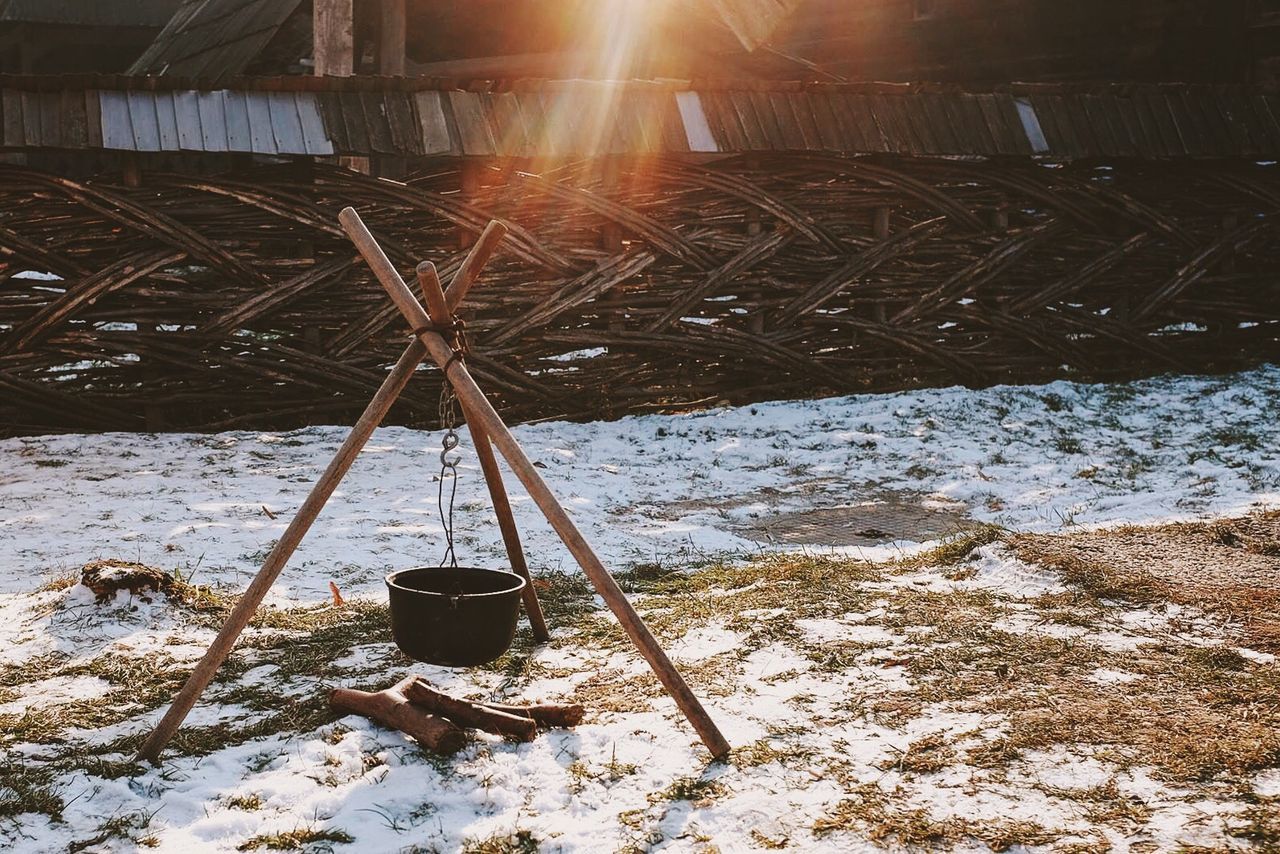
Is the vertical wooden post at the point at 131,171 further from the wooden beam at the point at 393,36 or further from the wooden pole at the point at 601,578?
the wooden pole at the point at 601,578

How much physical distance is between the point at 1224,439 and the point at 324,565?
18.0 ft

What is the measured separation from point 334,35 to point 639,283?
3005 millimetres

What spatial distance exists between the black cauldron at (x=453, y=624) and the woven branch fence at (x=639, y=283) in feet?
14.1

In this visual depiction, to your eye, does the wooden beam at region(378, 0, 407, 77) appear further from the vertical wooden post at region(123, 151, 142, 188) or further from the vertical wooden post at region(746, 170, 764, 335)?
the vertical wooden post at region(746, 170, 764, 335)

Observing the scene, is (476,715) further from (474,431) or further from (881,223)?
(881,223)

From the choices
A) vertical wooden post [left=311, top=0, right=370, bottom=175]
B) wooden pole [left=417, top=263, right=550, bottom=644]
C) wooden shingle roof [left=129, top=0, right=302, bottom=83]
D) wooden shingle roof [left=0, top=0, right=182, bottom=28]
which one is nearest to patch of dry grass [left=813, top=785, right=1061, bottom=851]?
wooden pole [left=417, top=263, right=550, bottom=644]

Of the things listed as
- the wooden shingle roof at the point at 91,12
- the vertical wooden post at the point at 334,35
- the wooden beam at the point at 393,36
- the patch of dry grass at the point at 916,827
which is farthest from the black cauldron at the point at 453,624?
the wooden shingle roof at the point at 91,12

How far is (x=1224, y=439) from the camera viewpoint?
23.3 ft

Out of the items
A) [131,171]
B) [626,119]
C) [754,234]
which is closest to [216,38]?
[131,171]

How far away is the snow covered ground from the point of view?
258cm

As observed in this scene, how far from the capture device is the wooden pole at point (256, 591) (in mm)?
2889

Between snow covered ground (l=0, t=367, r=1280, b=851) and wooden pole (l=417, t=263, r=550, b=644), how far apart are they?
0.49ft

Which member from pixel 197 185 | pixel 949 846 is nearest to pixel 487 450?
pixel 949 846

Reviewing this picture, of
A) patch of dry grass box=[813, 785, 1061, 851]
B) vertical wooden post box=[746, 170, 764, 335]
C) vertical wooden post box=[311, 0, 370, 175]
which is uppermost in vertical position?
vertical wooden post box=[311, 0, 370, 175]
